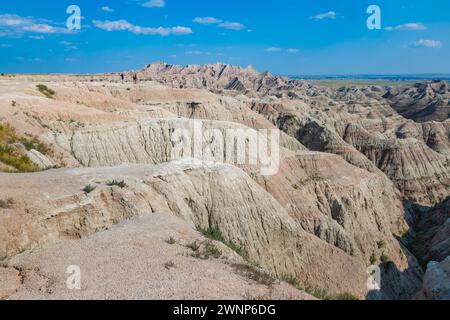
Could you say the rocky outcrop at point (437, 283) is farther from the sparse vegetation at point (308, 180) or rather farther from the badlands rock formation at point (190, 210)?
the sparse vegetation at point (308, 180)

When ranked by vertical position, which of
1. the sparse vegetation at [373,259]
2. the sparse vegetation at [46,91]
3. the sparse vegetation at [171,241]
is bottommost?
the sparse vegetation at [373,259]

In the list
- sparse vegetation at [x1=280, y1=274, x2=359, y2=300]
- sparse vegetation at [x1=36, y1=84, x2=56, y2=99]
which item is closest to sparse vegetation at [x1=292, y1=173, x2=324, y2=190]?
sparse vegetation at [x1=280, y1=274, x2=359, y2=300]

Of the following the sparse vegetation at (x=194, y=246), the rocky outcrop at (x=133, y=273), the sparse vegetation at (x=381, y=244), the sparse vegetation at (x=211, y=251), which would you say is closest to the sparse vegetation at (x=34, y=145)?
the rocky outcrop at (x=133, y=273)

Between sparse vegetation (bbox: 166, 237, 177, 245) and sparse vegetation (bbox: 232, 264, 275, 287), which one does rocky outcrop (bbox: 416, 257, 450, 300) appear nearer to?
sparse vegetation (bbox: 232, 264, 275, 287)

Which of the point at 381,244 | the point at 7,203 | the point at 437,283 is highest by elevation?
the point at 7,203

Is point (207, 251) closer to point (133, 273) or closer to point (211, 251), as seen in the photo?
point (211, 251)

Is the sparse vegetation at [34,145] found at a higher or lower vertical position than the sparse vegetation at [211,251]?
higher

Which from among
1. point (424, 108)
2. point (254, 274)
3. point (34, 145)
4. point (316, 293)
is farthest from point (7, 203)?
point (424, 108)
